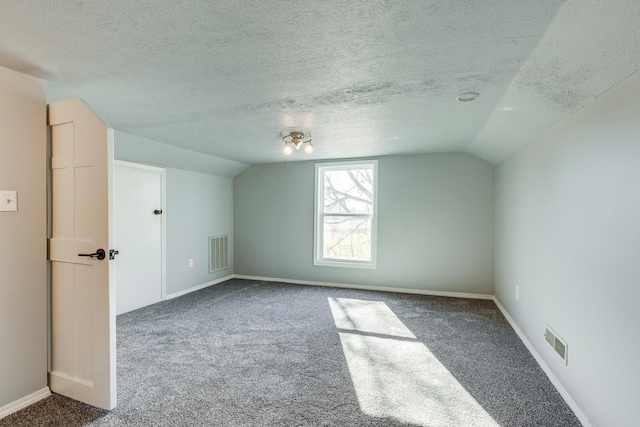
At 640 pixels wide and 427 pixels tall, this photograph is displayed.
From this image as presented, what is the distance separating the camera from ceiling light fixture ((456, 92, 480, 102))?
2.19 m

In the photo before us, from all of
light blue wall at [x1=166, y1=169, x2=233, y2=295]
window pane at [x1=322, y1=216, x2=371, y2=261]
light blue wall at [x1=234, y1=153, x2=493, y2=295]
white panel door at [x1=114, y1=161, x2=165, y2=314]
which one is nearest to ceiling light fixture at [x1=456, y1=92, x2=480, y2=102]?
light blue wall at [x1=234, y1=153, x2=493, y2=295]

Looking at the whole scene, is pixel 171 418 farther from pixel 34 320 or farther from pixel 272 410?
pixel 34 320

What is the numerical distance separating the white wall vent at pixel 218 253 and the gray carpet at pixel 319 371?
4.42ft

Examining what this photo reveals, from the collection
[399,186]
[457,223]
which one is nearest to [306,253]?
[399,186]

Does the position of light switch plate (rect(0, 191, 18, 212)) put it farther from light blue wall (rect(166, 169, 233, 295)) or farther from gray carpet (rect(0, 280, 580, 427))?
light blue wall (rect(166, 169, 233, 295))

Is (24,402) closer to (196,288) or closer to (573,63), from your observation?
(196,288)

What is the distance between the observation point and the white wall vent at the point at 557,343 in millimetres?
2006

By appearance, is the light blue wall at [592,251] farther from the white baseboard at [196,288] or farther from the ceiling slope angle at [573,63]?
the white baseboard at [196,288]

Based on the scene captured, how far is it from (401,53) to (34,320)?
8.90 ft

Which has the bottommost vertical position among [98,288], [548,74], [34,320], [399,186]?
[34,320]

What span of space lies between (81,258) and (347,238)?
3611 millimetres

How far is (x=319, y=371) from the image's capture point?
7.51ft

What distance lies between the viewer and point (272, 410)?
6.04 feet

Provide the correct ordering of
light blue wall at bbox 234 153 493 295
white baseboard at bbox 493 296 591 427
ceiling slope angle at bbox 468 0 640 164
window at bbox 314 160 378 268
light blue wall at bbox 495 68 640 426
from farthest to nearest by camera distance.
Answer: window at bbox 314 160 378 268, light blue wall at bbox 234 153 493 295, white baseboard at bbox 493 296 591 427, light blue wall at bbox 495 68 640 426, ceiling slope angle at bbox 468 0 640 164
